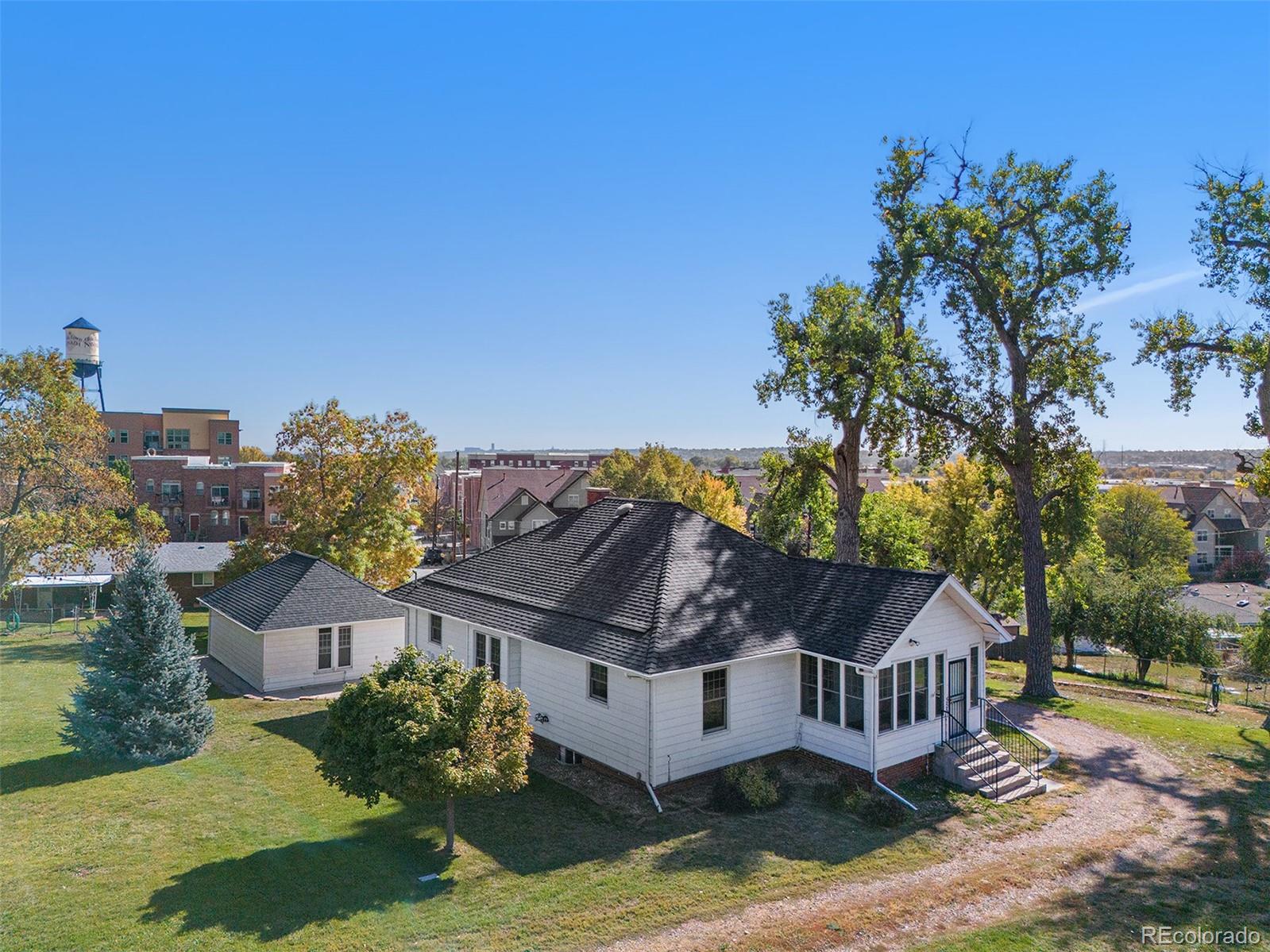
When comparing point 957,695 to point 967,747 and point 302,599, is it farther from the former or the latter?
point 302,599

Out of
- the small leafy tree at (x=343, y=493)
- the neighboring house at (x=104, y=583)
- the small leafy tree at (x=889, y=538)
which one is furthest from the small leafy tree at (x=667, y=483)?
the neighboring house at (x=104, y=583)

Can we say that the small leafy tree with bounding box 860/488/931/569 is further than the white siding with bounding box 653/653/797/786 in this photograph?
Yes

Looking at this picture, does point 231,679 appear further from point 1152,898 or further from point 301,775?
point 1152,898

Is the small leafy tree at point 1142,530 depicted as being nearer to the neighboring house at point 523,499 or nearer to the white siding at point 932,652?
the neighboring house at point 523,499

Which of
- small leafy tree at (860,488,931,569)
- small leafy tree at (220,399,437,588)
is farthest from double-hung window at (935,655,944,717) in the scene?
small leafy tree at (220,399,437,588)

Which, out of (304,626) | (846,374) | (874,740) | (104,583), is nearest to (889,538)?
(846,374)

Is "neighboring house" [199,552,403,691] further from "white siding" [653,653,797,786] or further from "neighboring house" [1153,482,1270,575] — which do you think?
"neighboring house" [1153,482,1270,575]
